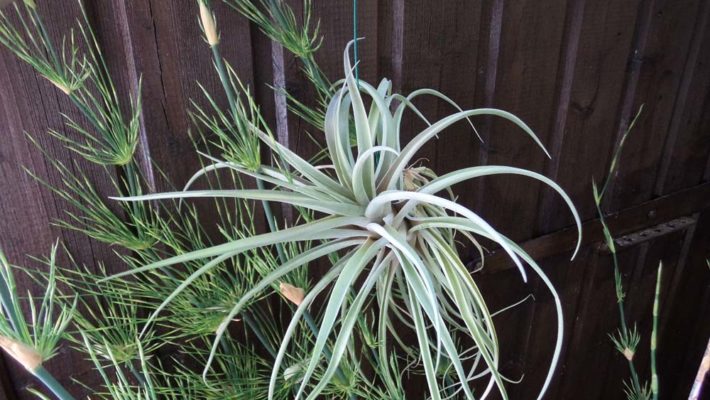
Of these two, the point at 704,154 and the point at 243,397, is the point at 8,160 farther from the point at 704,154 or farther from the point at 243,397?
the point at 704,154

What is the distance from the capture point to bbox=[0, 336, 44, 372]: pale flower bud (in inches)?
18.9

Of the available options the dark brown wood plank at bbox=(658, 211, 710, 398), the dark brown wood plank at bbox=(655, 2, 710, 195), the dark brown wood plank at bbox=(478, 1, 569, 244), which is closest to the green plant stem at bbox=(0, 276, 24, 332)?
the dark brown wood plank at bbox=(478, 1, 569, 244)

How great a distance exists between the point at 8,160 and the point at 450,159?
2.56 ft

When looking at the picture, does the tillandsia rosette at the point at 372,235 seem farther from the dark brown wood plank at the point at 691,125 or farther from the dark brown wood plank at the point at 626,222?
the dark brown wood plank at the point at 691,125

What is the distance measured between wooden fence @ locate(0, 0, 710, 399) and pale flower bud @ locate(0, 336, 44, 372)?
0.38 m

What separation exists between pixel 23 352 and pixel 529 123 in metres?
1.05

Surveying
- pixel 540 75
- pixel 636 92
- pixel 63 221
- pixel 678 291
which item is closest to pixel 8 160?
pixel 63 221

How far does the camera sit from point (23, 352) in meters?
0.49

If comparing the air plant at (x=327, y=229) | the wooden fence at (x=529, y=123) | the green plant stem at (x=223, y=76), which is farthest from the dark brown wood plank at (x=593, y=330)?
the green plant stem at (x=223, y=76)

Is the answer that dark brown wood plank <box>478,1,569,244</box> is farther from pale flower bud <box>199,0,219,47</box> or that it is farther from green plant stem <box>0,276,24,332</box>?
green plant stem <box>0,276,24,332</box>

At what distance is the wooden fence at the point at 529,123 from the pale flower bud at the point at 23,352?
0.38 metres

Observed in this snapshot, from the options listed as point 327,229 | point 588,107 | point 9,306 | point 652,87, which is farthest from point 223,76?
point 652,87

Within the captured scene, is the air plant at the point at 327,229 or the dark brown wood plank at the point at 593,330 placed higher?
the air plant at the point at 327,229

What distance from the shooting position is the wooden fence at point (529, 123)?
803 millimetres
